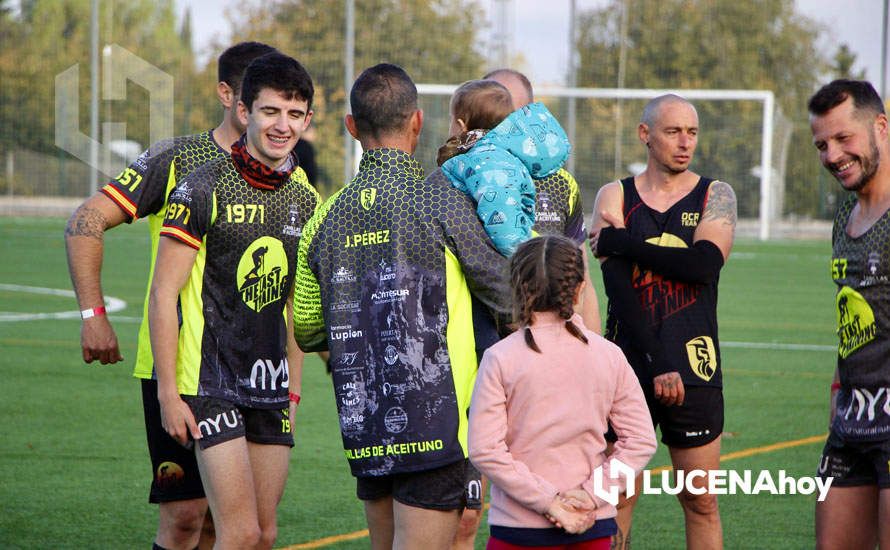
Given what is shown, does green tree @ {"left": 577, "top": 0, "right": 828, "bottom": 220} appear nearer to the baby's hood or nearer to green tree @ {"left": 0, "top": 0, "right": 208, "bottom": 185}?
green tree @ {"left": 0, "top": 0, "right": 208, "bottom": 185}


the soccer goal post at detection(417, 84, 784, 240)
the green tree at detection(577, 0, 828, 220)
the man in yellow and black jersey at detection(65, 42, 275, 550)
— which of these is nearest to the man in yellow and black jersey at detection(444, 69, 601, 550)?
the man in yellow and black jersey at detection(65, 42, 275, 550)

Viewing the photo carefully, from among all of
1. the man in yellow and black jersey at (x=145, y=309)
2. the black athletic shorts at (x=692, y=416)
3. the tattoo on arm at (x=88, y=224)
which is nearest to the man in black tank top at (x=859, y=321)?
the black athletic shorts at (x=692, y=416)

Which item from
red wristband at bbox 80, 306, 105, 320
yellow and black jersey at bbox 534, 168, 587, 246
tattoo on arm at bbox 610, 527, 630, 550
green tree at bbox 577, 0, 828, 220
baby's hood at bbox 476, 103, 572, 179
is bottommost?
tattoo on arm at bbox 610, 527, 630, 550

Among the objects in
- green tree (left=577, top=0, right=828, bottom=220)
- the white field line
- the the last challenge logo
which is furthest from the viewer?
green tree (left=577, top=0, right=828, bottom=220)

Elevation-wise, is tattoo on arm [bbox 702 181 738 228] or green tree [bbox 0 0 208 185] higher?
green tree [bbox 0 0 208 185]

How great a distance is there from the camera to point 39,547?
6.18 m

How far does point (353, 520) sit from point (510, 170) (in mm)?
3330

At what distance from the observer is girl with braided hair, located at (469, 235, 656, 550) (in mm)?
3643

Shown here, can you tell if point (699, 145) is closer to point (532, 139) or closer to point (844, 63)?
point (844, 63)

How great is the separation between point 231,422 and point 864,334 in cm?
235

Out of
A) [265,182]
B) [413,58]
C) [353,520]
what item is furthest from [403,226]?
[413,58]

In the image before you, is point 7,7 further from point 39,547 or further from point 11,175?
point 39,547

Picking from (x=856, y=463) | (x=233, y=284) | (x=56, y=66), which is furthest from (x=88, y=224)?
(x=56, y=66)

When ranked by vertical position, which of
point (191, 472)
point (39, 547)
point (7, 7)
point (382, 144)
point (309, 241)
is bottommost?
point (39, 547)
